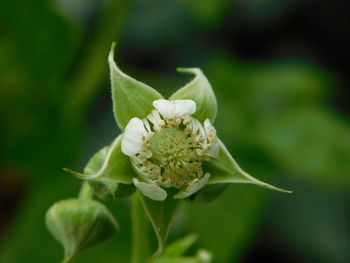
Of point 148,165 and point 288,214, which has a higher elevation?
point 148,165

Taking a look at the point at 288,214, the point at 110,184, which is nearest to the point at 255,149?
the point at 288,214

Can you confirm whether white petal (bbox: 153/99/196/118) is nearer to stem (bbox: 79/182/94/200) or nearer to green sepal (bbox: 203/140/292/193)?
green sepal (bbox: 203/140/292/193)

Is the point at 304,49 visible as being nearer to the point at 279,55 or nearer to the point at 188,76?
the point at 279,55

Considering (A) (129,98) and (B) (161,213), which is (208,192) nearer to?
(B) (161,213)

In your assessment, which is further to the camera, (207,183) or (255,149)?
(255,149)

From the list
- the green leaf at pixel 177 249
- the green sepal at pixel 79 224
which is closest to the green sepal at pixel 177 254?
the green leaf at pixel 177 249

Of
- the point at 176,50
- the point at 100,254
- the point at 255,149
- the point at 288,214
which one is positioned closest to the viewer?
the point at 100,254

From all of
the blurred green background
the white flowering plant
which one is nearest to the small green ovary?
the white flowering plant
